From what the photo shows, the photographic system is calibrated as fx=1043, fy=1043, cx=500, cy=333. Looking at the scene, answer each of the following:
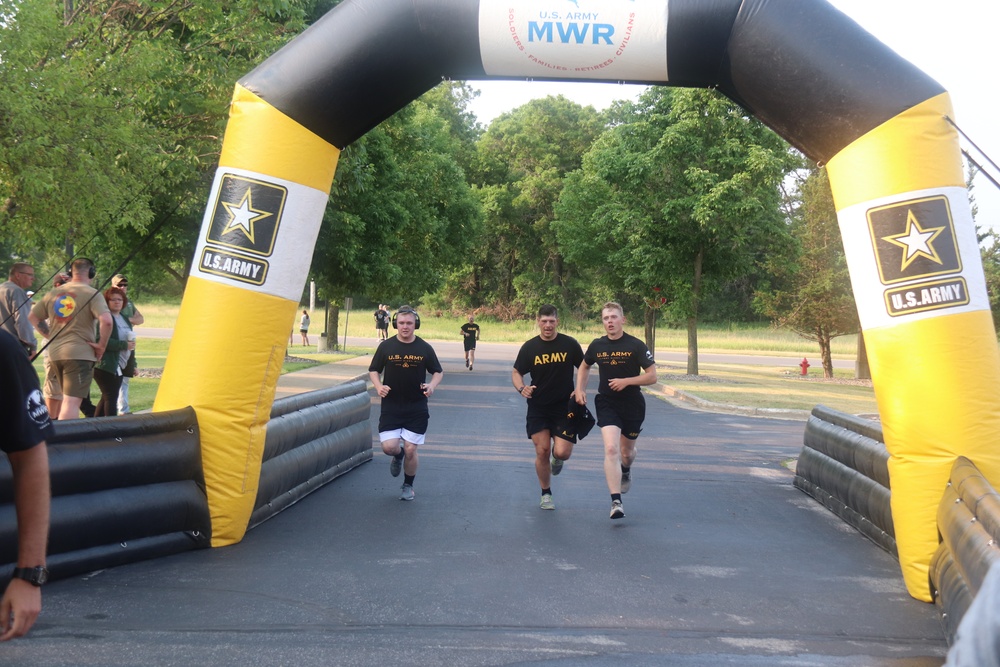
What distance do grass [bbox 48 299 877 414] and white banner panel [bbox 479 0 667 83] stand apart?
290 cm

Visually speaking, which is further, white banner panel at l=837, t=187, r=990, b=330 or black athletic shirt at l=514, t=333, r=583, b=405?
black athletic shirt at l=514, t=333, r=583, b=405

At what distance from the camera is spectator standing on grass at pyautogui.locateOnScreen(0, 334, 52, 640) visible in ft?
9.84

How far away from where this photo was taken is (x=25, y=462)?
3.05 metres

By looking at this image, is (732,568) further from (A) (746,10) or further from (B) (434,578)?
(A) (746,10)

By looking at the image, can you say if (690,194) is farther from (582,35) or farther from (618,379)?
(582,35)

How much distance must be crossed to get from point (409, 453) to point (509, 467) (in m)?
2.67

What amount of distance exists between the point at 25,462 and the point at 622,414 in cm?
730

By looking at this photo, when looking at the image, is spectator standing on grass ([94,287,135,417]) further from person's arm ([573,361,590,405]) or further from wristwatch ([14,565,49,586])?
wristwatch ([14,565,49,586])

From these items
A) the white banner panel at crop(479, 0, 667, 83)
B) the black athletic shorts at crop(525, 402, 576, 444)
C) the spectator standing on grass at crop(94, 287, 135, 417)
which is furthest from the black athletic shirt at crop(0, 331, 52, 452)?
the spectator standing on grass at crop(94, 287, 135, 417)

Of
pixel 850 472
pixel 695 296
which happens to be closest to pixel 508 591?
pixel 850 472

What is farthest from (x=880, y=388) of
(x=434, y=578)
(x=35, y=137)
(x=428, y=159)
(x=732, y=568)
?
(x=428, y=159)

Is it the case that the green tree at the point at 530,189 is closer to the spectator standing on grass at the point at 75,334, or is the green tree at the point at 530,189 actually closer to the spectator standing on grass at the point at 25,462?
the spectator standing on grass at the point at 75,334

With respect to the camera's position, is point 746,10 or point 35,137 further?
point 35,137

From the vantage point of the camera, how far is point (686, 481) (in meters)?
11.9
